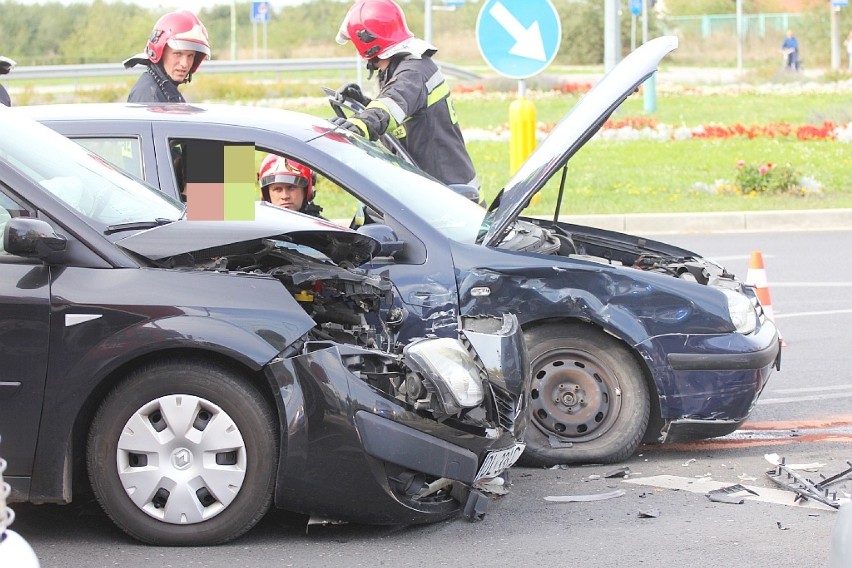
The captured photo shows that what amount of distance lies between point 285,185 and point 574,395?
1818mm

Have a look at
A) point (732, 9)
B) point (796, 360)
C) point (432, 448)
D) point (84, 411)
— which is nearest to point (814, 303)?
point (796, 360)

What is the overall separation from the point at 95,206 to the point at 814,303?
623 cm

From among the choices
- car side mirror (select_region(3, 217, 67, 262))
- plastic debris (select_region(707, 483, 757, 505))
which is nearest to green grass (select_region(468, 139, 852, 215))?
plastic debris (select_region(707, 483, 757, 505))

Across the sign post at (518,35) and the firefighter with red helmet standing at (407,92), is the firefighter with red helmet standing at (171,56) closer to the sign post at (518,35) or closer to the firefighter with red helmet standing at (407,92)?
the firefighter with red helmet standing at (407,92)

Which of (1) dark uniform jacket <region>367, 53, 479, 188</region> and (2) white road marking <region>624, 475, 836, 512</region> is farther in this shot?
(1) dark uniform jacket <region>367, 53, 479, 188</region>

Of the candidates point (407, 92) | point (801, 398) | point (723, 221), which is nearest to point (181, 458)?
point (407, 92)

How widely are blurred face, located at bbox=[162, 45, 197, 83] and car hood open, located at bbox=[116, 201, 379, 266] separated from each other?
2.63 meters

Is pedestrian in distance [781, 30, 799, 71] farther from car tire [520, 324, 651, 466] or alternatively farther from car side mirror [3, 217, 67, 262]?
car side mirror [3, 217, 67, 262]

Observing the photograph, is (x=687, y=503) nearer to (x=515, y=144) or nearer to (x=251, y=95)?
(x=515, y=144)

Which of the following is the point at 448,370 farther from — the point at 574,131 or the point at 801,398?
the point at 801,398

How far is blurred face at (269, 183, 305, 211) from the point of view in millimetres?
6641

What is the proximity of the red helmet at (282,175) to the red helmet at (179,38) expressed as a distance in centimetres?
Result: 130

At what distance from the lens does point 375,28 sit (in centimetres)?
735

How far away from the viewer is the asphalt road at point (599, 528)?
15.0ft
